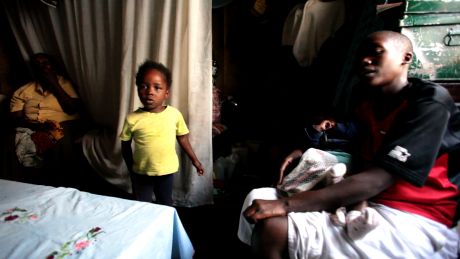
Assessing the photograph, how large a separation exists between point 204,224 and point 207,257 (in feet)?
1.18

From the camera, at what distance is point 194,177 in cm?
206

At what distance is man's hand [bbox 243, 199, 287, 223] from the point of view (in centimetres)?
93

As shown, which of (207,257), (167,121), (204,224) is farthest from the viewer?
(204,224)

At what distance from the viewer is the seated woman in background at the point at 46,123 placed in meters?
2.26

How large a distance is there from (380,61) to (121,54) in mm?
1985

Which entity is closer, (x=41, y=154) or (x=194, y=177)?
(x=194, y=177)

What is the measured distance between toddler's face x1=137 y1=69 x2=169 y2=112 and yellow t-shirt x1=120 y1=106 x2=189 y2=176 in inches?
3.8

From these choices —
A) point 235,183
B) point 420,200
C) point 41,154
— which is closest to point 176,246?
point 420,200

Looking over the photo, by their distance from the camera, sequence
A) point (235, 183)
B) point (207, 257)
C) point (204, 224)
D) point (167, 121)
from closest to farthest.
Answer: point (167, 121) < point (207, 257) < point (204, 224) < point (235, 183)

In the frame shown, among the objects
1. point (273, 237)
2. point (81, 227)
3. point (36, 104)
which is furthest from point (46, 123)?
point (273, 237)

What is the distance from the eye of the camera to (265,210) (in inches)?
37.2

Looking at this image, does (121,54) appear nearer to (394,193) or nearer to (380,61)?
(380,61)

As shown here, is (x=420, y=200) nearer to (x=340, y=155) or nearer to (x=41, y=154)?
(x=340, y=155)

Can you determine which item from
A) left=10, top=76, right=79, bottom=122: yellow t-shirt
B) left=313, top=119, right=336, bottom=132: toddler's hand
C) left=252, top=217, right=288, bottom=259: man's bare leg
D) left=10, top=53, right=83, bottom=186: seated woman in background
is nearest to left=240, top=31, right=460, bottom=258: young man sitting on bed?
left=252, top=217, right=288, bottom=259: man's bare leg
